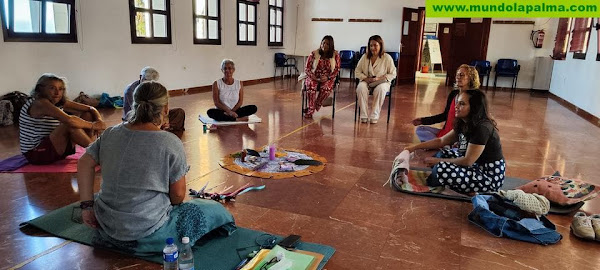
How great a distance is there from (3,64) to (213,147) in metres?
3.25

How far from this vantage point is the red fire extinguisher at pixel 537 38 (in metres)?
10.5

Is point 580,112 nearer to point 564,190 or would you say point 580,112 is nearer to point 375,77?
point 375,77

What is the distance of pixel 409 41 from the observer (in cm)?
1198

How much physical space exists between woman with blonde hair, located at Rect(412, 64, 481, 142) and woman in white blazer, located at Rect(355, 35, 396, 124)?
115 centimetres

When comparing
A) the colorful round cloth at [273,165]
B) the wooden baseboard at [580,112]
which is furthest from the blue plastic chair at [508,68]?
the colorful round cloth at [273,165]

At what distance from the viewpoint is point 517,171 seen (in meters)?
3.69

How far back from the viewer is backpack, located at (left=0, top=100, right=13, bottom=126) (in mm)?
4988

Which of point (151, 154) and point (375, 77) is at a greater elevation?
point (375, 77)

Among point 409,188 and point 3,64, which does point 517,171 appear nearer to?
point 409,188

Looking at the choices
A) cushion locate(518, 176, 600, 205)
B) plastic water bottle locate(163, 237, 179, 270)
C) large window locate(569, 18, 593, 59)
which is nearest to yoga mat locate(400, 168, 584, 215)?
cushion locate(518, 176, 600, 205)

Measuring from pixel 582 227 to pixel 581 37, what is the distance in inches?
287

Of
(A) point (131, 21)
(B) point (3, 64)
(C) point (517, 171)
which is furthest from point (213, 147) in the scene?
(A) point (131, 21)

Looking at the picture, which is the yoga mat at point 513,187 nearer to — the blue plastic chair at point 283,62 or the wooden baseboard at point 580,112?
the wooden baseboard at point 580,112

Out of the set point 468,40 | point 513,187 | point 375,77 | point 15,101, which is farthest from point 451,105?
point 468,40
